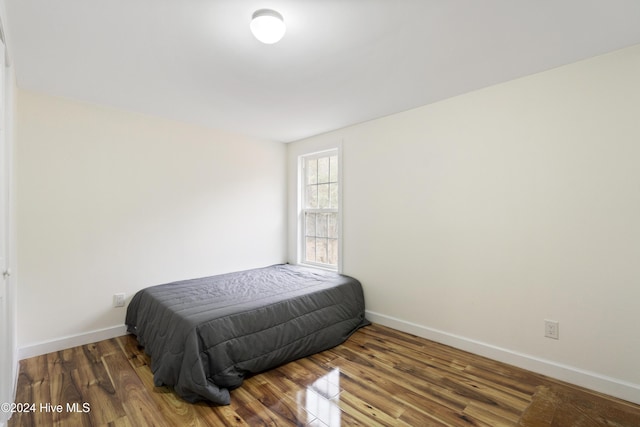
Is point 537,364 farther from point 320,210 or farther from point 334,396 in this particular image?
point 320,210

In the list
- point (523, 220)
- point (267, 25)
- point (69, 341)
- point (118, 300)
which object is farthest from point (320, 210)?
point (69, 341)

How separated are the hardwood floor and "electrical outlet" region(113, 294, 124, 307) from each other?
0.45 meters

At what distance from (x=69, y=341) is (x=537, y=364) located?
3746 mm

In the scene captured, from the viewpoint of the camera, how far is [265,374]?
2170 millimetres

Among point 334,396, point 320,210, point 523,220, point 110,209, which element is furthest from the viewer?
point 320,210

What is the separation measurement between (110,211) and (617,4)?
379 centimetres

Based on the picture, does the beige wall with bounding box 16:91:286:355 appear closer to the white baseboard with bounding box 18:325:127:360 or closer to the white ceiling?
the white baseboard with bounding box 18:325:127:360

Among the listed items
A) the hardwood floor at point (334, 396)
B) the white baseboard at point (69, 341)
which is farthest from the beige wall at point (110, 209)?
the hardwood floor at point (334, 396)

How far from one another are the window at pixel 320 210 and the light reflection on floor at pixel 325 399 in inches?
62.7

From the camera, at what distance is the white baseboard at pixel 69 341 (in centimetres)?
235

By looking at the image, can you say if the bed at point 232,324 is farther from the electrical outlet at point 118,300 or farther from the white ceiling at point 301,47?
the white ceiling at point 301,47

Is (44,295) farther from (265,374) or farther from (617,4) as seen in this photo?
(617,4)

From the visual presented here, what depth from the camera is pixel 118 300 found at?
277cm

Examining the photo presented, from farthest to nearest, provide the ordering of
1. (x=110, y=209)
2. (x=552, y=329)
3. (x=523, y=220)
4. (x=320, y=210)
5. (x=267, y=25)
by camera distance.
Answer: (x=320, y=210) → (x=110, y=209) → (x=523, y=220) → (x=552, y=329) → (x=267, y=25)
